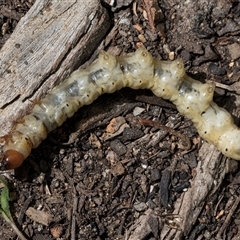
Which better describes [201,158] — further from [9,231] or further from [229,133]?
[9,231]

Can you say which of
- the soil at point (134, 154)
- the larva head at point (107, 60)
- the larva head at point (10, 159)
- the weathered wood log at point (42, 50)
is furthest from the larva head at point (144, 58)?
the larva head at point (10, 159)

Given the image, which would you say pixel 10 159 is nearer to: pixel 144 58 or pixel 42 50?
pixel 42 50

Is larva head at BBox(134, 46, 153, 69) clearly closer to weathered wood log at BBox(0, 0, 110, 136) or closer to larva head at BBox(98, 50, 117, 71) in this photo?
larva head at BBox(98, 50, 117, 71)

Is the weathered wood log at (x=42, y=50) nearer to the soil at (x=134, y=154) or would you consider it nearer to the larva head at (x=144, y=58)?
the soil at (x=134, y=154)

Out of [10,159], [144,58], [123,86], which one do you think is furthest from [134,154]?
[10,159]

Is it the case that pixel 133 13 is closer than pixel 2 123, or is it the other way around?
pixel 2 123

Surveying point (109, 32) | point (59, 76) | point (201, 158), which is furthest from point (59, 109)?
point (201, 158)
